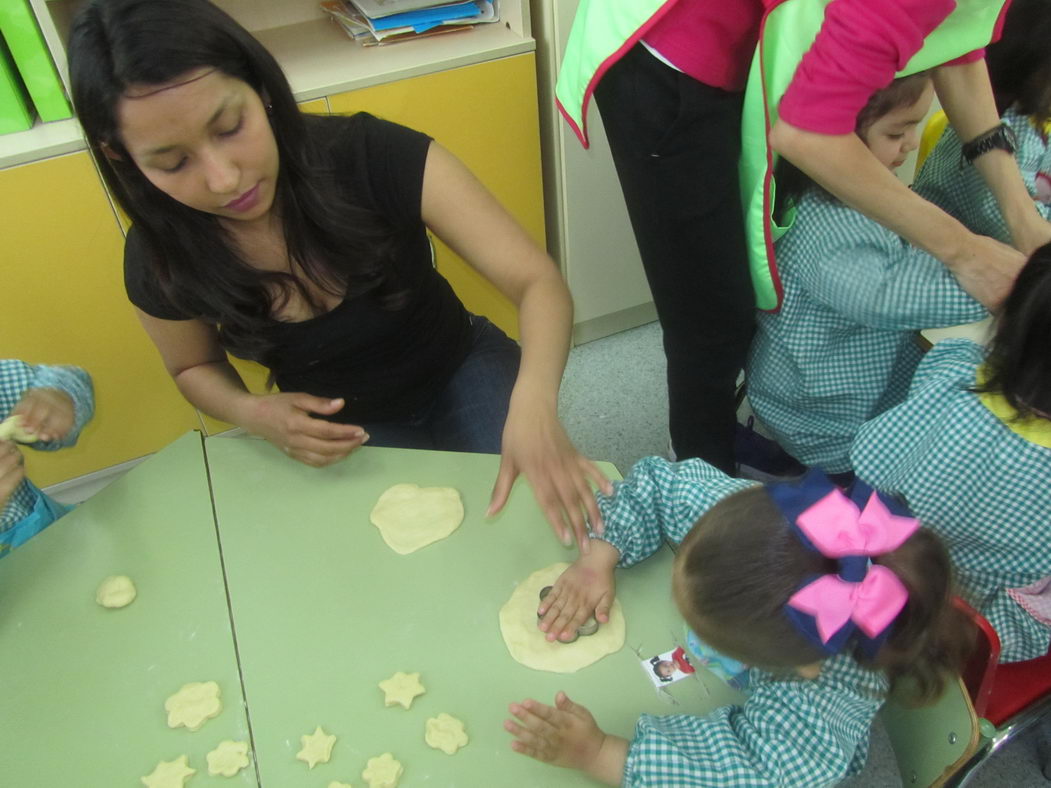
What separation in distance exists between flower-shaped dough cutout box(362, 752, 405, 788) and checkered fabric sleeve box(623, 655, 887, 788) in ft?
0.73

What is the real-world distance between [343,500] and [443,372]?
0.38m

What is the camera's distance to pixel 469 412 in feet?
4.25

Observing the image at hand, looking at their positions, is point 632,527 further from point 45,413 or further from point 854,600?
point 45,413

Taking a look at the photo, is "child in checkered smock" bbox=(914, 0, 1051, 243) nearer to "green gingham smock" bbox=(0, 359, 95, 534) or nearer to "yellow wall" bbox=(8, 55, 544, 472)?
"yellow wall" bbox=(8, 55, 544, 472)

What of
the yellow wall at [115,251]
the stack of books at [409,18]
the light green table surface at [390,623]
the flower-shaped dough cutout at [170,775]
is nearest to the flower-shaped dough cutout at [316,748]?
the light green table surface at [390,623]

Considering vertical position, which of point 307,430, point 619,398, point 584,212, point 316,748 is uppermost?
point 307,430

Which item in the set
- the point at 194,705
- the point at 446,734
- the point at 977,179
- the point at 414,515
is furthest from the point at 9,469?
the point at 977,179

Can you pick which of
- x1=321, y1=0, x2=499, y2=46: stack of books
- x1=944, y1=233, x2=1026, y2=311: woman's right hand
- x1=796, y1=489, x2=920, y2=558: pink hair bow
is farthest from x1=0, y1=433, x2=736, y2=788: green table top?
x1=321, y1=0, x2=499, y2=46: stack of books

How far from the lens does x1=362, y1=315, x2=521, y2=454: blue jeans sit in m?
1.28

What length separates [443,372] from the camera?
4.41 feet

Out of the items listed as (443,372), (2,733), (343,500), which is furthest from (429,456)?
(2,733)

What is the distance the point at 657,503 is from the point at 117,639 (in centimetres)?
64

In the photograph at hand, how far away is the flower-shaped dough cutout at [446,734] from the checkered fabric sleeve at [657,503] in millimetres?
248

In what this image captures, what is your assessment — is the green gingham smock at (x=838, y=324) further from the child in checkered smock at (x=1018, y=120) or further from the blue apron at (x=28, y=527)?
the blue apron at (x=28, y=527)
